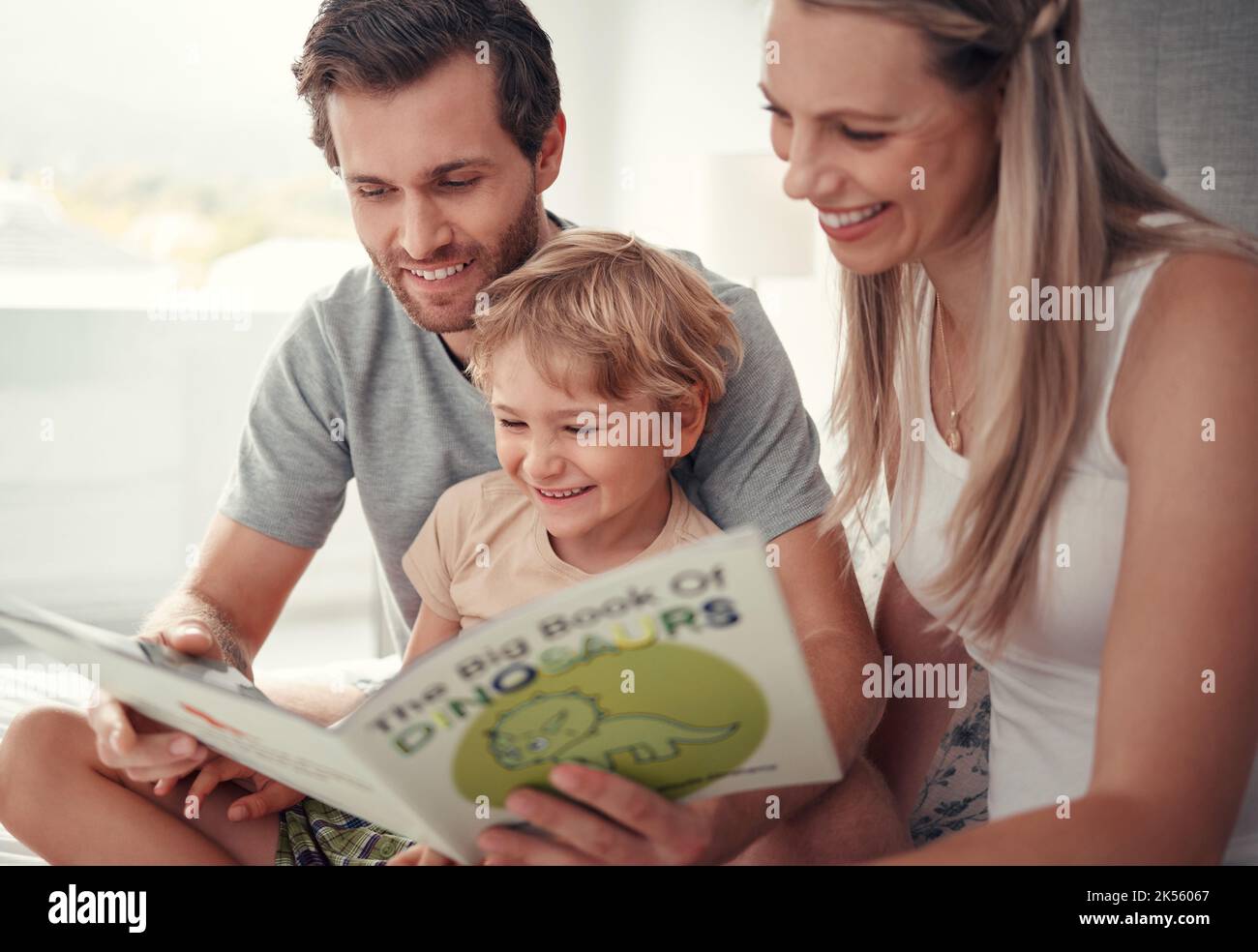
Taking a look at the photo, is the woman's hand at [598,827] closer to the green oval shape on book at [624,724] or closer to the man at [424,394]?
the green oval shape on book at [624,724]

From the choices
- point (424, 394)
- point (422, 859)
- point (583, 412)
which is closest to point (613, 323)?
point (583, 412)

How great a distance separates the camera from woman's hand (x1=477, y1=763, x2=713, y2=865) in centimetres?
83

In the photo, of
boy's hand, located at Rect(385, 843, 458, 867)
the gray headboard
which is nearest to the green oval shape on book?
boy's hand, located at Rect(385, 843, 458, 867)

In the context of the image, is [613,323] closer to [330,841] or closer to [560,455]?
[560,455]

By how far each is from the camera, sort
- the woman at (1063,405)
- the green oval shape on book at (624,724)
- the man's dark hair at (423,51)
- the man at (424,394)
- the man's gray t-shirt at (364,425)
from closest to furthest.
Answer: the green oval shape on book at (624,724)
the woman at (1063,405)
the man at (424,394)
the man's dark hair at (423,51)
the man's gray t-shirt at (364,425)

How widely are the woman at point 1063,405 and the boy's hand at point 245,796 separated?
0.65 meters

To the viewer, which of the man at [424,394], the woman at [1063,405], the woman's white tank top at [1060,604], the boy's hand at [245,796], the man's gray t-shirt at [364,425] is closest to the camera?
the woman at [1063,405]

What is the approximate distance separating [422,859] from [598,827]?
0.23 metres

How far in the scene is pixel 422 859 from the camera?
1012 mm

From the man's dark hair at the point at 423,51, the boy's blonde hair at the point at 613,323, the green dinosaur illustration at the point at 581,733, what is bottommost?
the green dinosaur illustration at the point at 581,733

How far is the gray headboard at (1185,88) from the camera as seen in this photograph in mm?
1608

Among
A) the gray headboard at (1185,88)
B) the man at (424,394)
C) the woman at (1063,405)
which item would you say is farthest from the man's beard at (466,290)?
the gray headboard at (1185,88)
